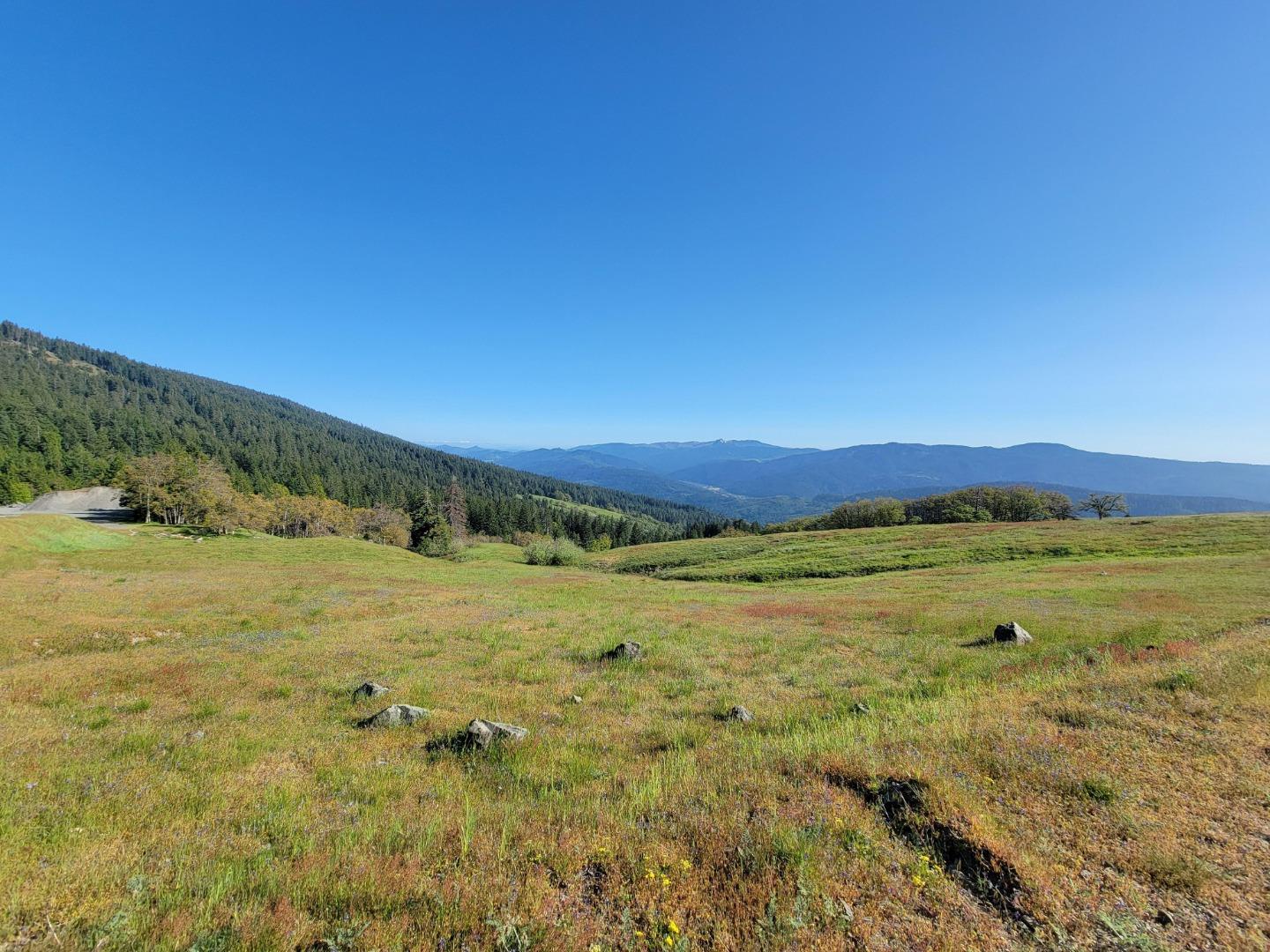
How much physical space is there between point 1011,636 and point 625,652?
13872 mm

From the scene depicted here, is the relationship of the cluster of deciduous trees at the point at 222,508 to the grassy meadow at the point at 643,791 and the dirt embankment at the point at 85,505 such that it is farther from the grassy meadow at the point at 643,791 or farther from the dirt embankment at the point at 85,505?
the grassy meadow at the point at 643,791

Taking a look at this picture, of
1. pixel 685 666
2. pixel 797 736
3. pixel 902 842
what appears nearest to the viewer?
pixel 902 842

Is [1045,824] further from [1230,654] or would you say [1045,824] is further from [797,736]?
[1230,654]

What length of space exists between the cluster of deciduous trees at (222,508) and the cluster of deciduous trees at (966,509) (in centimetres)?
9770

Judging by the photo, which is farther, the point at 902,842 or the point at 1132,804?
the point at 1132,804

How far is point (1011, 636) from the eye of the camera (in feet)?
55.6

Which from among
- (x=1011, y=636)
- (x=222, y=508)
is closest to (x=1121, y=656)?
(x=1011, y=636)

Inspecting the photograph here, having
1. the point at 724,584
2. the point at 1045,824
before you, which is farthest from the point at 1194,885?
the point at 724,584

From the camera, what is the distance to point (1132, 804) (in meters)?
5.90

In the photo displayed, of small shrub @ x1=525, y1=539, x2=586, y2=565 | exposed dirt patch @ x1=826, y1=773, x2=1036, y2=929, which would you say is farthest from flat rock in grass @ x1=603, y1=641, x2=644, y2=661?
small shrub @ x1=525, y1=539, x2=586, y2=565

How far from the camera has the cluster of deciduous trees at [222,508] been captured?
252ft

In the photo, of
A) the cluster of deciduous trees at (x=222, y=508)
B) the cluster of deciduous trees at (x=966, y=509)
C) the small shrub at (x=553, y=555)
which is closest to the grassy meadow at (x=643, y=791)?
the small shrub at (x=553, y=555)

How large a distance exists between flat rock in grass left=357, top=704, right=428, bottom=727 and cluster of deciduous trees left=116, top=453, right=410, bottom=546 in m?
86.6

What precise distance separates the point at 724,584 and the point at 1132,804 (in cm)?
4229
